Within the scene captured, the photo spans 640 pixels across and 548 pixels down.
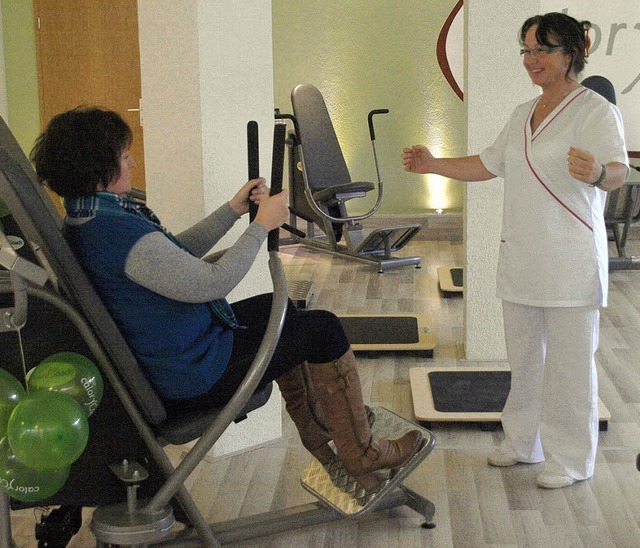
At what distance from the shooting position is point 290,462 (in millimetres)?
3375

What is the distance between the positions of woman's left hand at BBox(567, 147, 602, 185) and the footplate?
0.83 meters

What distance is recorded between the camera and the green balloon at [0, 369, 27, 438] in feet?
6.97

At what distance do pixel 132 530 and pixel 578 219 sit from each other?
1532 mm

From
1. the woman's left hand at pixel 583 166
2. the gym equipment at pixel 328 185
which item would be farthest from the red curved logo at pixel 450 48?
the woman's left hand at pixel 583 166

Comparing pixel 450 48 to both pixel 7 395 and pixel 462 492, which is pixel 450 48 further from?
pixel 7 395

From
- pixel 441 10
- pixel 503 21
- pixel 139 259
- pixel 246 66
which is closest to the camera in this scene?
pixel 139 259

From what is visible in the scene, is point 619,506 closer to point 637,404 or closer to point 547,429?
point 547,429

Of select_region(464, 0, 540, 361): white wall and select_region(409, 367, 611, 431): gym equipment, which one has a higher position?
select_region(464, 0, 540, 361): white wall

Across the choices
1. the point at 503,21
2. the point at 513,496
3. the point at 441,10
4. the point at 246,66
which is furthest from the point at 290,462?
the point at 441,10

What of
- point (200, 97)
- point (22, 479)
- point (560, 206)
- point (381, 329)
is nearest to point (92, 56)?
point (381, 329)

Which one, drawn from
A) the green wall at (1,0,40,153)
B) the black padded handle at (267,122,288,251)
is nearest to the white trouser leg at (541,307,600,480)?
the black padded handle at (267,122,288,251)

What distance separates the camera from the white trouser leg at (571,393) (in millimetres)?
2998

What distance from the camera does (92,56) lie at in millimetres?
7641

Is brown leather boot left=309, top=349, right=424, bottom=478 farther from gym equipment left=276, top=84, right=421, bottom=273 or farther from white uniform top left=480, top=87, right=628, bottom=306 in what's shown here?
gym equipment left=276, top=84, right=421, bottom=273
